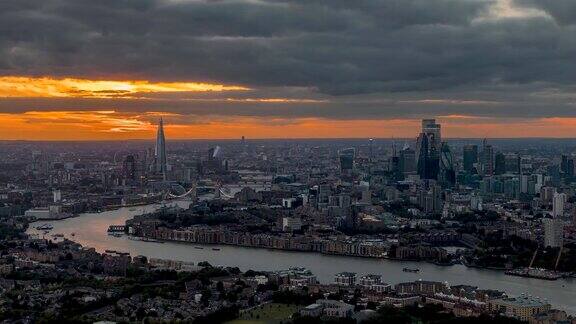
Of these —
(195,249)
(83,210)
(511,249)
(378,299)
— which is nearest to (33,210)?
(83,210)

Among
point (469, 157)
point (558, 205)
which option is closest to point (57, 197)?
point (558, 205)

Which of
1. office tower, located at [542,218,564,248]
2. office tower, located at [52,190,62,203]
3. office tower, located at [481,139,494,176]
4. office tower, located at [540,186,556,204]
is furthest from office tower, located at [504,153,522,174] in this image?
office tower, located at [542,218,564,248]

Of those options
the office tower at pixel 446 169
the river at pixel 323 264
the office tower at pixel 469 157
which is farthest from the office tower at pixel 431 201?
the office tower at pixel 469 157

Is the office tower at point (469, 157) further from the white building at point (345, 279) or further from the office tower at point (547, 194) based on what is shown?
the white building at point (345, 279)

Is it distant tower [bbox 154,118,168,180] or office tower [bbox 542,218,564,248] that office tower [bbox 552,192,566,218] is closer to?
office tower [bbox 542,218,564,248]

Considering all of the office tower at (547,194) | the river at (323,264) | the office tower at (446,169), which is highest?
the office tower at (446,169)

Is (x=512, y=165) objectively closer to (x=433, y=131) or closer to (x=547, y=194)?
(x=433, y=131)
